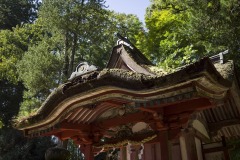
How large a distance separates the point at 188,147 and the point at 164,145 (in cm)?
189

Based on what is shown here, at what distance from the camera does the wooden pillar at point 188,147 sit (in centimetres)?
667

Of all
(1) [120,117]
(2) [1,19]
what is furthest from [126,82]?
(2) [1,19]

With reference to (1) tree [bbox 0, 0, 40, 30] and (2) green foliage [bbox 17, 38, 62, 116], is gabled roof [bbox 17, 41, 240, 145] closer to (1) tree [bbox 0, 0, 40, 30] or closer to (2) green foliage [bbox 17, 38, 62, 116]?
(2) green foliage [bbox 17, 38, 62, 116]

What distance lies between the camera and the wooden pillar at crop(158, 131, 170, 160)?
16.2 feet

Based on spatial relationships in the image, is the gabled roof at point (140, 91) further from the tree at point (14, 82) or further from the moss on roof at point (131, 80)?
the tree at point (14, 82)

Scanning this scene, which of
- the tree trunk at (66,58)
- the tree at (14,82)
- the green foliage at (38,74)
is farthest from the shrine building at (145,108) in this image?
the tree at (14,82)

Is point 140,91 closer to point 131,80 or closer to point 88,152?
point 131,80

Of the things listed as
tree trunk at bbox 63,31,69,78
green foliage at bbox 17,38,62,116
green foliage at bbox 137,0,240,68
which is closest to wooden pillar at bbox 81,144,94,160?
green foliage at bbox 137,0,240,68

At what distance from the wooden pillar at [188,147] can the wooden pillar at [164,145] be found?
1.56m

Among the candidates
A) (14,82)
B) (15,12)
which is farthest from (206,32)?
(15,12)

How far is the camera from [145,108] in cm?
→ 489

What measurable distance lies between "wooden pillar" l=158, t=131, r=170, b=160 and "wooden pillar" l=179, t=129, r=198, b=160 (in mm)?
1563

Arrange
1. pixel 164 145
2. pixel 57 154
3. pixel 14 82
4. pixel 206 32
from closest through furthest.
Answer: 1. pixel 57 154
2. pixel 164 145
3. pixel 206 32
4. pixel 14 82

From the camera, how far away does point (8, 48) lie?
18.8 m
